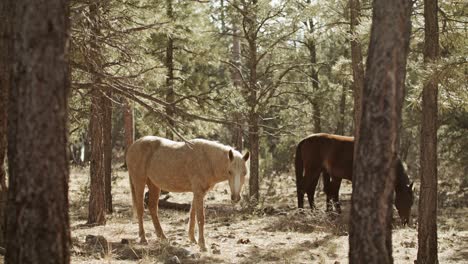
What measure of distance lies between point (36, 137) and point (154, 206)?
6898mm

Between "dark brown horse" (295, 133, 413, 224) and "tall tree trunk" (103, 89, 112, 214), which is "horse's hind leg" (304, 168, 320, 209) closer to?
"dark brown horse" (295, 133, 413, 224)

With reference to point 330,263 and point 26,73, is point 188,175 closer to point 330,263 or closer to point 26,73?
point 330,263

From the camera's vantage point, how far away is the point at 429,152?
8570 mm

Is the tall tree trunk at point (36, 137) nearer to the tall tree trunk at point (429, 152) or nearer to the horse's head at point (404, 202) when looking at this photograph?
the tall tree trunk at point (429, 152)

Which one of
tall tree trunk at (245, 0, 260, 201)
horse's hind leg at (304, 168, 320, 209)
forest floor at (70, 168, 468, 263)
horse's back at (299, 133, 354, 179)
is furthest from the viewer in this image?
horse's hind leg at (304, 168, 320, 209)

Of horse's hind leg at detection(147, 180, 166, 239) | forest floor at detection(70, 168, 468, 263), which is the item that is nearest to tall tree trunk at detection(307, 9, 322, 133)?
forest floor at detection(70, 168, 468, 263)

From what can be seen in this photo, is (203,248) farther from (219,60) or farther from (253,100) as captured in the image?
(219,60)

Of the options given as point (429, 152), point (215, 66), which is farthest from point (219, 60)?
point (429, 152)

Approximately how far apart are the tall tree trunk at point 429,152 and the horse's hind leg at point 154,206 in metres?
4.69

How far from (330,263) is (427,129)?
2499mm

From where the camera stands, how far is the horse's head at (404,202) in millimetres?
14102

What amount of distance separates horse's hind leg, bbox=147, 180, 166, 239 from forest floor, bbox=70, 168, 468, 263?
18 cm

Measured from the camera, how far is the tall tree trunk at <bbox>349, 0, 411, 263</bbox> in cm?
548

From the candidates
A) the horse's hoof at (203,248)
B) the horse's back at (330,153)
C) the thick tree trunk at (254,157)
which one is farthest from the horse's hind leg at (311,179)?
the horse's hoof at (203,248)
